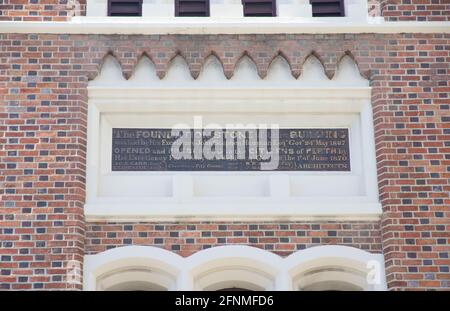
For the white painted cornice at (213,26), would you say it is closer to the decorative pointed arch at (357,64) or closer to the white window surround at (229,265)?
the decorative pointed arch at (357,64)

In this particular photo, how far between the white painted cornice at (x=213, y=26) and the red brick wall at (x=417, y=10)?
0.12 m

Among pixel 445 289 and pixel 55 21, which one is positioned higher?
pixel 55 21

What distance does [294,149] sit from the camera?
10.6m

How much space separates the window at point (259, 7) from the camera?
11055mm

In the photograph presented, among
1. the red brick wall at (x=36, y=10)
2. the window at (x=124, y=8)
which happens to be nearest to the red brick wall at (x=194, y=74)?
the red brick wall at (x=36, y=10)

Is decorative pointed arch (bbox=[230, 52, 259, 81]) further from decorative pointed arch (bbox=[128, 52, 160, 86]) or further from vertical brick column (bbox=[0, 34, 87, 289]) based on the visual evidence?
vertical brick column (bbox=[0, 34, 87, 289])

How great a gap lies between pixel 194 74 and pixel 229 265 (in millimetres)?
2336

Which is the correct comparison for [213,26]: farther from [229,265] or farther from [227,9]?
[229,265]

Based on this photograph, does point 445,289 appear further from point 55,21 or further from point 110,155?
point 55,21

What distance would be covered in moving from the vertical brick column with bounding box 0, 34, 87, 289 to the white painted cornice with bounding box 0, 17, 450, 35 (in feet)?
0.49

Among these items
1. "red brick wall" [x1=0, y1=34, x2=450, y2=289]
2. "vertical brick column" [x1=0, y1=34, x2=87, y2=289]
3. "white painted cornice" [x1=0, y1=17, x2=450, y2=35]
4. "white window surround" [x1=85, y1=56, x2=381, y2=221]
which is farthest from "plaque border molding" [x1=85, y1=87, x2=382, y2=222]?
"white painted cornice" [x1=0, y1=17, x2=450, y2=35]

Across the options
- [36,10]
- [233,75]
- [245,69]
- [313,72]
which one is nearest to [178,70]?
[233,75]
